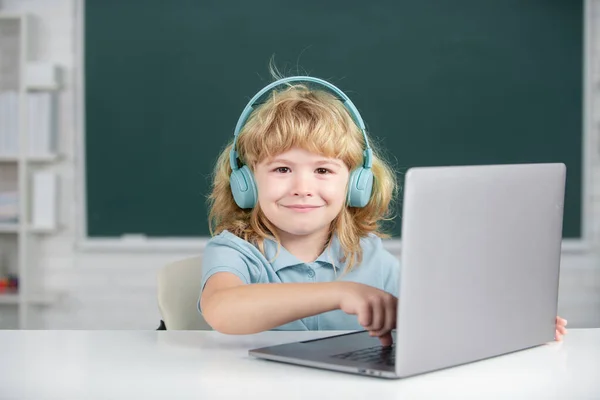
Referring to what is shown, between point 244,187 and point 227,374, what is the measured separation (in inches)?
24.6

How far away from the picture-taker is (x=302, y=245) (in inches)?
67.6

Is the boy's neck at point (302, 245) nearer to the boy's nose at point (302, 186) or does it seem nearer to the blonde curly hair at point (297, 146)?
the blonde curly hair at point (297, 146)

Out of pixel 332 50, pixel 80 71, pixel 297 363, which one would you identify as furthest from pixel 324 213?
pixel 80 71

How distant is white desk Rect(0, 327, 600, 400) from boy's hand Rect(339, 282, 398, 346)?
9 cm

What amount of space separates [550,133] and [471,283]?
3028 millimetres

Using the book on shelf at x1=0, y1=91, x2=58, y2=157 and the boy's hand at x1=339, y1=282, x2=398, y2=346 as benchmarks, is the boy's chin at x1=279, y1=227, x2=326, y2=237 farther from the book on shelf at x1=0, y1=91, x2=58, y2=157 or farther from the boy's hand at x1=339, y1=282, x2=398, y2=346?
the book on shelf at x1=0, y1=91, x2=58, y2=157

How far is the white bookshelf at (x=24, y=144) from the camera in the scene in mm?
3936

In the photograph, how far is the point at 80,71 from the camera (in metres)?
4.01

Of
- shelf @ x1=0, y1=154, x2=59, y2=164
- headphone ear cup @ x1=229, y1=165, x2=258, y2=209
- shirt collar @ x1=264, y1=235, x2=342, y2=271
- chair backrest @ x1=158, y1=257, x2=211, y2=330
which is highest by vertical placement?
shelf @ x1=0, y1=154, x2=59, y2=164

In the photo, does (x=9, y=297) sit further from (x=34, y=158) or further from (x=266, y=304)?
(x=266, y=304)

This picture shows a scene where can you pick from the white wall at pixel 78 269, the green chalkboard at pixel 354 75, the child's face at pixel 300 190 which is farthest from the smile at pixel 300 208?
the white wall at pixel 78 269

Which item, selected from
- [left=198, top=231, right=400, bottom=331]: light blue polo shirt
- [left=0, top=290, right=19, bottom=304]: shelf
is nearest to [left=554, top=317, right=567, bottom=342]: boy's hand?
[left=198, top=231, right=400, bottom=331]: light blue polo shirt

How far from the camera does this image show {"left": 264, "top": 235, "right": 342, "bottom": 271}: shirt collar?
1.68 meters

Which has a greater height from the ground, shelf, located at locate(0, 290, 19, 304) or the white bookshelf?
the white bookshelf
